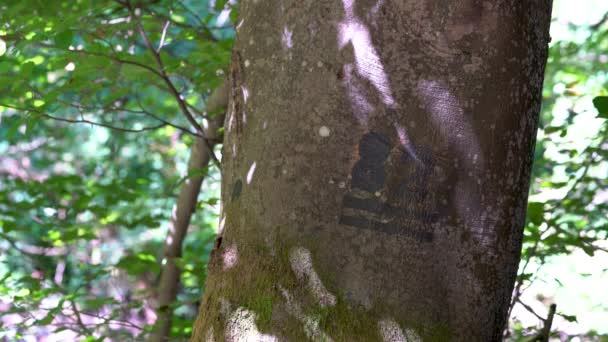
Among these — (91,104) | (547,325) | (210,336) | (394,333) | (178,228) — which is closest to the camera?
(394,333)

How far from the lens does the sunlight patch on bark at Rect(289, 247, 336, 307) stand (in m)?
1.15

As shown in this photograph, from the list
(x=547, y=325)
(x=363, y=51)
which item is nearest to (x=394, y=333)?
(x=363, y=51)

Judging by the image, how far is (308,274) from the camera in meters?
1.16

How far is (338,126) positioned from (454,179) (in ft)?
0.77

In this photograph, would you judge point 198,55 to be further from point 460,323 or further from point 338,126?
point 460,323

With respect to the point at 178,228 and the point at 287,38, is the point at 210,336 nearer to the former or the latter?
the point at 287,38

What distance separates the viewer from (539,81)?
1.28 metres

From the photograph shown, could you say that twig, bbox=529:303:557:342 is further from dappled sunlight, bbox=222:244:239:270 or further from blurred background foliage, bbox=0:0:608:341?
dappled sunlight, bbox=222:244:239:270

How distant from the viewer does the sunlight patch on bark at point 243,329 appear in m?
1.17

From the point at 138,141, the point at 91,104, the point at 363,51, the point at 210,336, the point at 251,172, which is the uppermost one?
the point at 138,141

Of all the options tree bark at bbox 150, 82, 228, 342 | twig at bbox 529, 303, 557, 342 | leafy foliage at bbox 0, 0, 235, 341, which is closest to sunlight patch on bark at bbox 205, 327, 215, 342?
leafy foliage at bbox 0, 0, 235, 341

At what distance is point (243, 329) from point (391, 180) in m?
0.39

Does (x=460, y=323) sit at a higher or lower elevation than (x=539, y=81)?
lower

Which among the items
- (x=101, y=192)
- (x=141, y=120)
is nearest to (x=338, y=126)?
(x=101, y=192)
